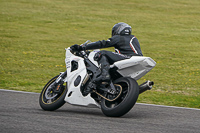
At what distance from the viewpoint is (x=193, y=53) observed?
20.0 metres

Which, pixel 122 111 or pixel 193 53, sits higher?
pixel 122 111

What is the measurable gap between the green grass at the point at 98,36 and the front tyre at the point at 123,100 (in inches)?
123

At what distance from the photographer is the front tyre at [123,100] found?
6.27 metres

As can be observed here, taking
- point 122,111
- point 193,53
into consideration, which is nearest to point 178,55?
point 193,53

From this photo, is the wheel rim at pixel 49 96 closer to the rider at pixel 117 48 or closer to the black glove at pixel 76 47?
the black glove at pixel 76 47

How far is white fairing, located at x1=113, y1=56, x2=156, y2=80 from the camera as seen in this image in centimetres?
657

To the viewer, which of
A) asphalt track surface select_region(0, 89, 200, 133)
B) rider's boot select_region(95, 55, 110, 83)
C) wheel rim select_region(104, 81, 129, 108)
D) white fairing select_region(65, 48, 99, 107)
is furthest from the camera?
white fairing select_region(65, 48, 99, 107)

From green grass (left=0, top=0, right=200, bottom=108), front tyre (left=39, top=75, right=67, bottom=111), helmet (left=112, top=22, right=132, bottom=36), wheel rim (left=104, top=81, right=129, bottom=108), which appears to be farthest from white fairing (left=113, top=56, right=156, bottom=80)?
green grass (left=0, top=0, right=200, bottom=108)

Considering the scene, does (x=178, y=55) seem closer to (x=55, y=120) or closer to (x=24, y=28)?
(x=24, y=28)

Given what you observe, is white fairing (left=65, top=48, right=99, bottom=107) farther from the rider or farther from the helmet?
the helmet

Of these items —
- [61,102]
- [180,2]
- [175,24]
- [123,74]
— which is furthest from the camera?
[180,2]

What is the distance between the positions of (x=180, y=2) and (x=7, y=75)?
3250cm

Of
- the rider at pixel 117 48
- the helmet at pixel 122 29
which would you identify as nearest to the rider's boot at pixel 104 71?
the rider at pixel 117 48

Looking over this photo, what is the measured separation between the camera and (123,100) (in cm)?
633
